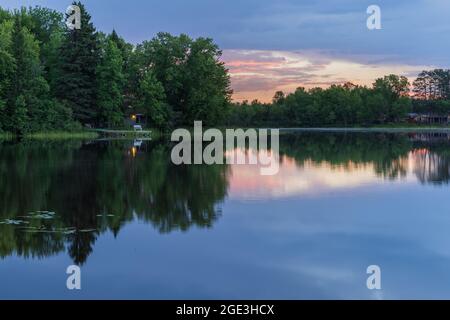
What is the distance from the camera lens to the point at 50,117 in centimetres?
6206

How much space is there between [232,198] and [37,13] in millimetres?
78784

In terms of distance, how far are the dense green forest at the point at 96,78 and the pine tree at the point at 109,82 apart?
0.39 feet

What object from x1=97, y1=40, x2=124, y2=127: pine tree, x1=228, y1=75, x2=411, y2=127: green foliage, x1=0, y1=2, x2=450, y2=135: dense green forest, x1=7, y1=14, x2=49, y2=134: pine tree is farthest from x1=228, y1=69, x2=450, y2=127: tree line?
x1=7, y1=14, x2=49, y2=134: pine tree

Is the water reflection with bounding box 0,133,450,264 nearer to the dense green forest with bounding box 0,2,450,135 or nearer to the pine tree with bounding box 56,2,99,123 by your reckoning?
the dense green forest with bounding box 0,2,450,135

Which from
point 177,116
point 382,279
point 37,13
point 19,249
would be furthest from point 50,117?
point 382,279

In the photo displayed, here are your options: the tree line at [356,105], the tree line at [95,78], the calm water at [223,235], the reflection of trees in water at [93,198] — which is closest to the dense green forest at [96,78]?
the tree line at [95,78]

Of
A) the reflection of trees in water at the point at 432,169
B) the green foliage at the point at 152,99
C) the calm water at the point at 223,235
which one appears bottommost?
the calm water at the point at 223,235

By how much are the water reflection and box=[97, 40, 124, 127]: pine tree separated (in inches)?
1392

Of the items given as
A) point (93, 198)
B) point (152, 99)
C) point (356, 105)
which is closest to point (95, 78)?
point (152, 99)

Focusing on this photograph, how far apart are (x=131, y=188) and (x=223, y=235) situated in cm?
823

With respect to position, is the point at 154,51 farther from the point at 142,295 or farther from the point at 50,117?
the point at 142,295

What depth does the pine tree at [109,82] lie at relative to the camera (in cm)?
6988

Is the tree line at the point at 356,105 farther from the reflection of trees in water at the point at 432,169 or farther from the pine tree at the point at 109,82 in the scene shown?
the reflection of trees in water at the point at 432,169
